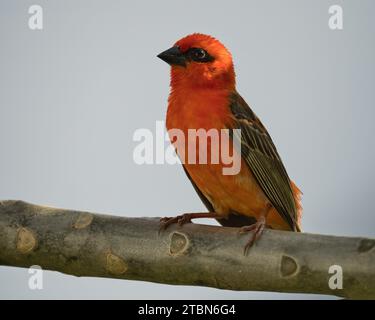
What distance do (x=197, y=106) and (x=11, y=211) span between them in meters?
1.50

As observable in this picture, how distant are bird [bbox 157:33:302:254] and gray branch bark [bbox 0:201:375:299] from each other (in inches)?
33.0

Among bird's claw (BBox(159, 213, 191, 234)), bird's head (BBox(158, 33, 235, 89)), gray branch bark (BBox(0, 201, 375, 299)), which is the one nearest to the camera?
gray branch bark (BBox(0, 201, 375, 299))

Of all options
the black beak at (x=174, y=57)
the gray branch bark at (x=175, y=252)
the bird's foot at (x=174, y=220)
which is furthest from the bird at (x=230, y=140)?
the gray branch bark at (x=175, y=252)

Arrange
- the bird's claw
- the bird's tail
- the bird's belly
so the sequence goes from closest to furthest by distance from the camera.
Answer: the bird's claw < the bird's belly < the bird's tail

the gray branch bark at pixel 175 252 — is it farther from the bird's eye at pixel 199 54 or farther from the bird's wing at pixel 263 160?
the bird's eye at pixel 199 54

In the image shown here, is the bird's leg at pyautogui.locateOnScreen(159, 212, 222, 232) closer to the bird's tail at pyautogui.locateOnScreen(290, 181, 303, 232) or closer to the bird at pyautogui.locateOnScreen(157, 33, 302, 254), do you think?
the bird at pyautogui.locateOnScreen(157, 33, 302, 254)

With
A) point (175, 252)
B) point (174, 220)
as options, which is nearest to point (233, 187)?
point (174, 220)

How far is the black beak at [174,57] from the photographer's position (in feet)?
13.7

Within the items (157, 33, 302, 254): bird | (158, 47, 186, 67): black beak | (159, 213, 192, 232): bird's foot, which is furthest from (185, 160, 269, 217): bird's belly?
(158, 47, 186, 67): black beak

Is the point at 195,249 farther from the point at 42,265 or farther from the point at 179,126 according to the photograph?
the point at 179,126

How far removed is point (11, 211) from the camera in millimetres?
2945

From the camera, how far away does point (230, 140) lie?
155 inches

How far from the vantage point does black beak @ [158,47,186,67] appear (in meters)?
4.17

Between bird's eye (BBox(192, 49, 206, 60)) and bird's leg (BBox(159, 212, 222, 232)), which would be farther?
bird's eye (BBox(192, 49, 206, 60))
